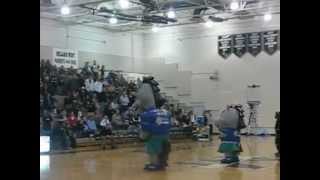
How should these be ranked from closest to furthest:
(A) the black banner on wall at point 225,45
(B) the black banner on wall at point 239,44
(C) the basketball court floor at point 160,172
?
(C) the basketball court floor at point 160,172 → (B) the black banner on wall at point 239,44 → (A) the black banner on wall at point 225,45

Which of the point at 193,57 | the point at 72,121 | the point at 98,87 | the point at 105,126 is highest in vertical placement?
the point at 193,57

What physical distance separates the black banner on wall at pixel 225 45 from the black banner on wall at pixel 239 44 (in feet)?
0.62

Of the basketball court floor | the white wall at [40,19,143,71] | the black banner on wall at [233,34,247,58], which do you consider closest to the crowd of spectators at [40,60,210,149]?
the white wall at [40,19,143,71]

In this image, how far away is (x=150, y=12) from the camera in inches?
690

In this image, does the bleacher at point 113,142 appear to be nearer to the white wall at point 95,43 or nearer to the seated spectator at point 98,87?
the seated spectator at point 98,87

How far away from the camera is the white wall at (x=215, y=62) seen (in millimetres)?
18016

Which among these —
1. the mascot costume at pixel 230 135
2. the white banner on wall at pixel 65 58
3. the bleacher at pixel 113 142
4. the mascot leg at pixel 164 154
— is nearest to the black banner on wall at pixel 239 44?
the bleacher at pixel 113 142

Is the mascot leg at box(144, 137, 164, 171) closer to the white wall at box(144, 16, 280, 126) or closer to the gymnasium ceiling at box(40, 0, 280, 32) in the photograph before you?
the gymnasium ceiling at box(40, 0, 280, 32)

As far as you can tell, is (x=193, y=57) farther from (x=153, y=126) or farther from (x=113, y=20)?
(x=153, y=126)

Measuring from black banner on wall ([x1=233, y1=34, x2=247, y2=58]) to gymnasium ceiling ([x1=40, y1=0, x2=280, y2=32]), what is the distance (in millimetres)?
668

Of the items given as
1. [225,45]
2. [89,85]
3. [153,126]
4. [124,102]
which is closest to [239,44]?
[225,45]

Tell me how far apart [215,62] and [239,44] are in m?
1.18
